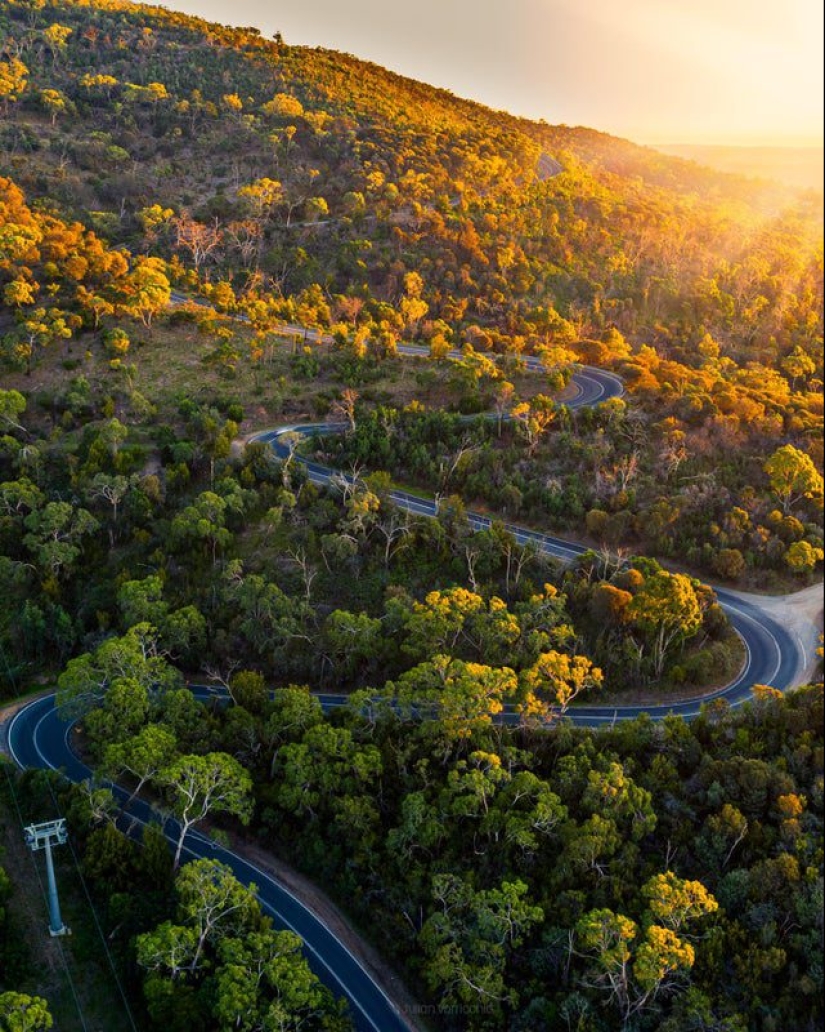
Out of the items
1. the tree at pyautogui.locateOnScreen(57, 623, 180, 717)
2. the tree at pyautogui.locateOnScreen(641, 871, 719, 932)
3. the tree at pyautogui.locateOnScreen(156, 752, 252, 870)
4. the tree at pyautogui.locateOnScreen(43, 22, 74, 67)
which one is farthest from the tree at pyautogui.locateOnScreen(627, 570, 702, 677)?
the tree at pyautogui.locateOnScreen(43, 22, 74, 67)

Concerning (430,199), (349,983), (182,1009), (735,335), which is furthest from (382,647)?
(430,199)

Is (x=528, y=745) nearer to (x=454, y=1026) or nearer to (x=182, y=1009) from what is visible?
(x=454, y=1026)

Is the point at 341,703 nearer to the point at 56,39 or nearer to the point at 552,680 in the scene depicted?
the point at 552,680

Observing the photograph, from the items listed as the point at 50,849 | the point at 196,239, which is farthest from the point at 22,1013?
the point at 196,239

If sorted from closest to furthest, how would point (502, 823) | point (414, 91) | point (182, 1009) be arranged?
point (182, 1009) → point (502, 823) → point (414, 91)

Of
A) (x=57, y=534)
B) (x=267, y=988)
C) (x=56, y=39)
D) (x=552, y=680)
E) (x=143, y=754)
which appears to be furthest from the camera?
(x=56, y=39)

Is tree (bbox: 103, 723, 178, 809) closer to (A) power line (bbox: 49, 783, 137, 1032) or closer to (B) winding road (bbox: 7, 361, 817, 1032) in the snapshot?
(A) power line (bbox: 49, 783, 137, 1032)
